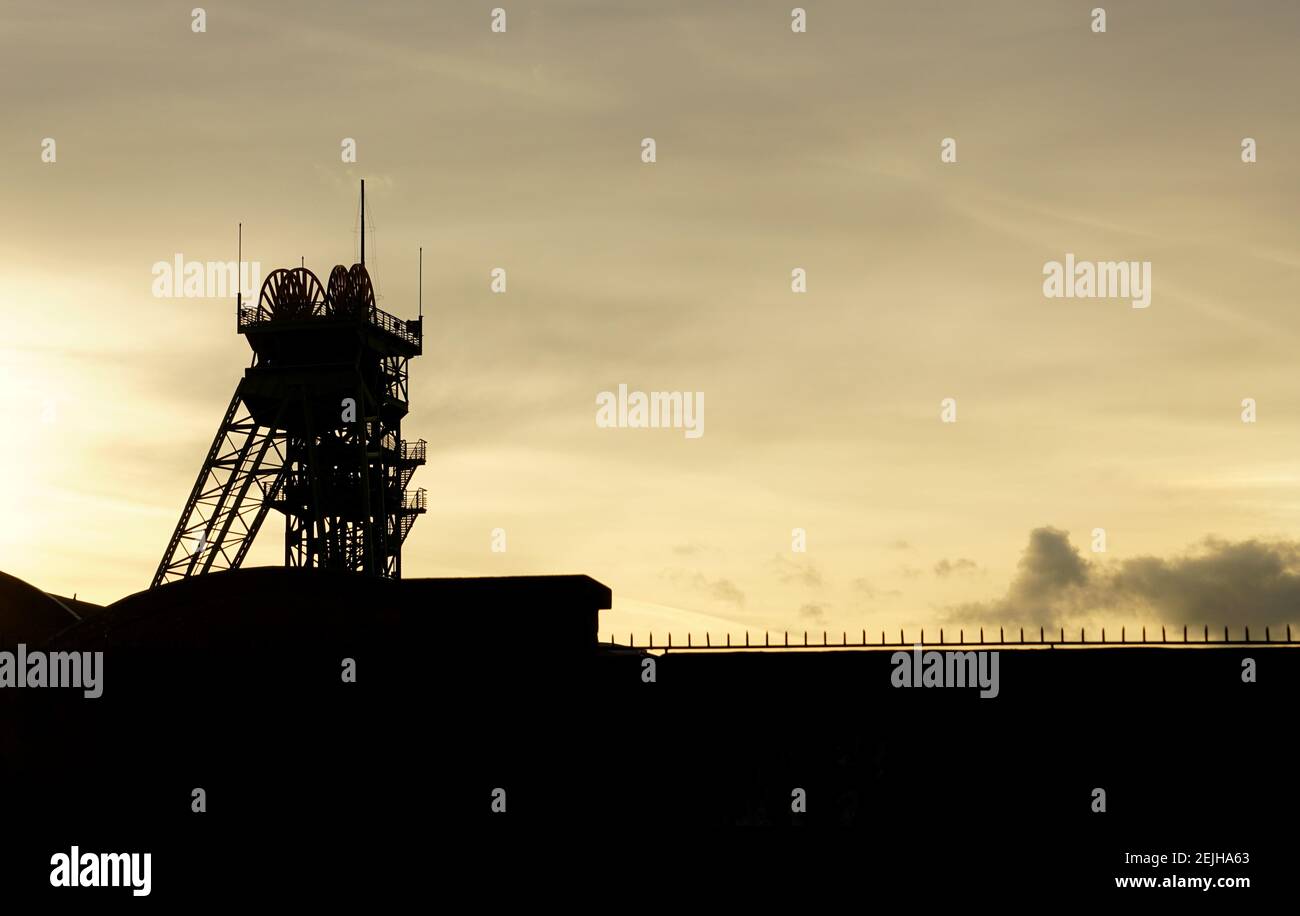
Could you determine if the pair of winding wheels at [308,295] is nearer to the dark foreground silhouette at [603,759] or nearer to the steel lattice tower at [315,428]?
the steel lattice tower at [315,428]

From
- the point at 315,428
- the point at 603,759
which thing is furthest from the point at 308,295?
the point at 603,759

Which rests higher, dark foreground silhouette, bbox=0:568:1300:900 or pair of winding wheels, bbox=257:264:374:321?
pair of winding wheels, bbox=257:264:374:321

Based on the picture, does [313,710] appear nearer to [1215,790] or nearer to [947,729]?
[947,729]

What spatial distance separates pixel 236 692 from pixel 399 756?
413 centimetres

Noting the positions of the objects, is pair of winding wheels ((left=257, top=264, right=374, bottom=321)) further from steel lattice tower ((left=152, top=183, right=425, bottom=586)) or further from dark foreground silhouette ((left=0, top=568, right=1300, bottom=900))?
dark foreground silhouette ((left=0, top=568, right=1300, bottom=900))

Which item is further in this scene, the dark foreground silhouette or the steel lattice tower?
the steel lattice tower

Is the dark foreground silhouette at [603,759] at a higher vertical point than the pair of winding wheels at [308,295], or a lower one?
lower

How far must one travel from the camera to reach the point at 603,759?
3052 cm

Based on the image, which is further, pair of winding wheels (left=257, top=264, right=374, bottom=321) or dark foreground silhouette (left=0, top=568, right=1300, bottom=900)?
pair of winding wheels (left=257, top=264, right=374, bottom=321)

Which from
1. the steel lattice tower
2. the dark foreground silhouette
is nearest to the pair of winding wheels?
the steel lattice tower

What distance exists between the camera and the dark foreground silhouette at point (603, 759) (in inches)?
1134

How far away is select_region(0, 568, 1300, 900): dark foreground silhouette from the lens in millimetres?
28812

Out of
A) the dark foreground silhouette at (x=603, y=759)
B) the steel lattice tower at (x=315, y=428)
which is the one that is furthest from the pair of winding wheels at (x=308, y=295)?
the dark foreground silhouette at (x=603, y=759)
